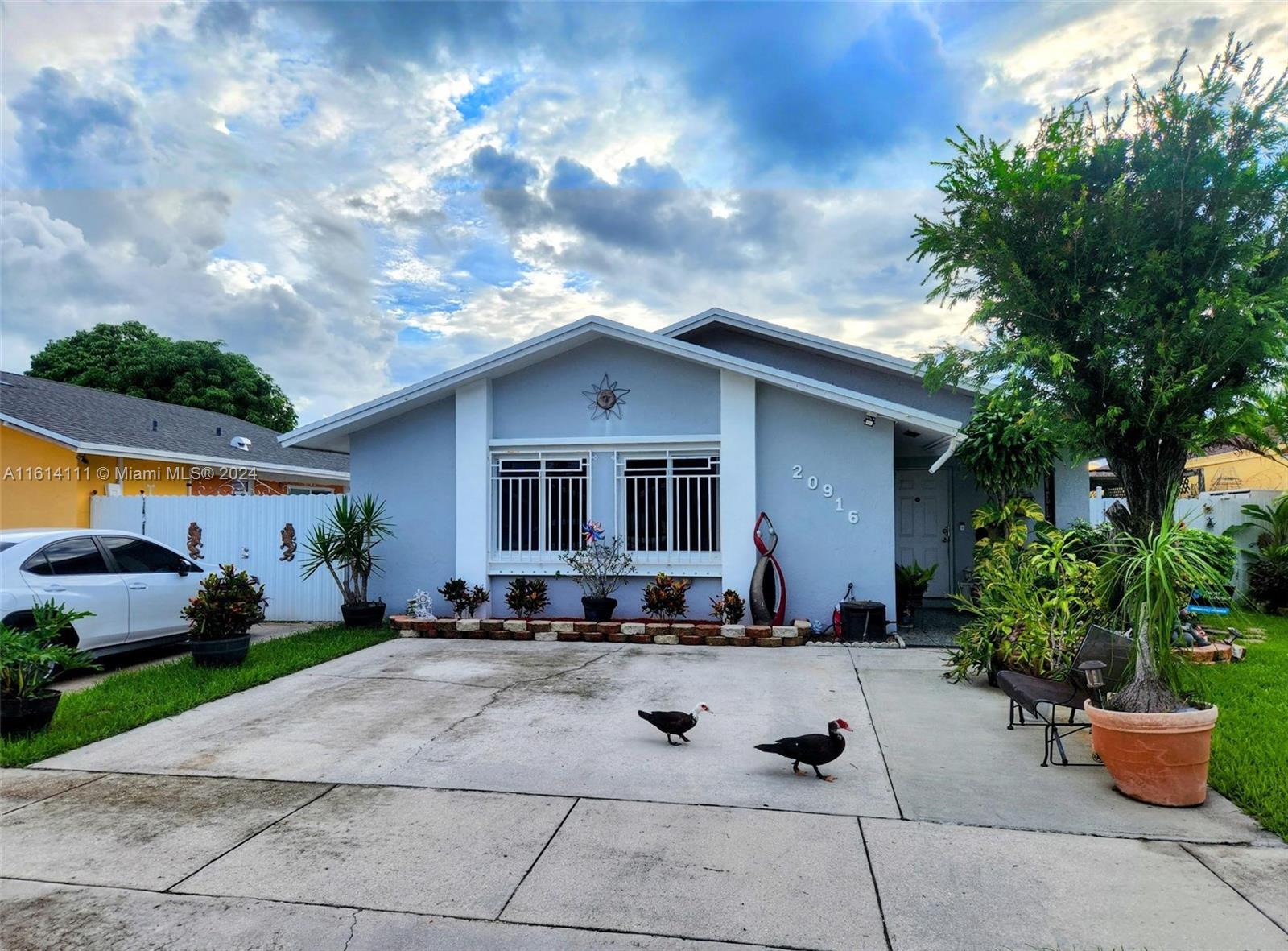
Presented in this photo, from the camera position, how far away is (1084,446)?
21.1 feet

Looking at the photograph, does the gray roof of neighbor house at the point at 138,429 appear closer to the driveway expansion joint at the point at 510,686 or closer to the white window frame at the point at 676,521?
the white window frame at the point at 676,521

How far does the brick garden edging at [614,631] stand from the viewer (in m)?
9.09

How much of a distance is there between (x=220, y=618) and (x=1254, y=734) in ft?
30.8

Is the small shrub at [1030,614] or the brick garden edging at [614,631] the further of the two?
the brick garden edging at [614,631]

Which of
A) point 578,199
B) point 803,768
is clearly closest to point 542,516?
point 578,199

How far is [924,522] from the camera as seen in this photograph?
12047mm

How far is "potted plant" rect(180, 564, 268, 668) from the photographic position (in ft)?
25.3

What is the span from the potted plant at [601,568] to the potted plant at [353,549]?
2.97 metres

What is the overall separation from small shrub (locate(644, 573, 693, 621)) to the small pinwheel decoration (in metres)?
2.42

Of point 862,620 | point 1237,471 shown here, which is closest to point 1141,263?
point 862,620

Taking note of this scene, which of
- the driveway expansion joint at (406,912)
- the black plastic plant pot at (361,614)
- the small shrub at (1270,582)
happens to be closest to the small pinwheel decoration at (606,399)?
the black plastic plant pot at (361,614)

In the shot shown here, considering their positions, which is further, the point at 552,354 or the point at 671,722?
the point at 552,354

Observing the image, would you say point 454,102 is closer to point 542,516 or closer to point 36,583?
point 542,516

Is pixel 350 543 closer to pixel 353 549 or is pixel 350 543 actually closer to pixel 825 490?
pixel 353 549
